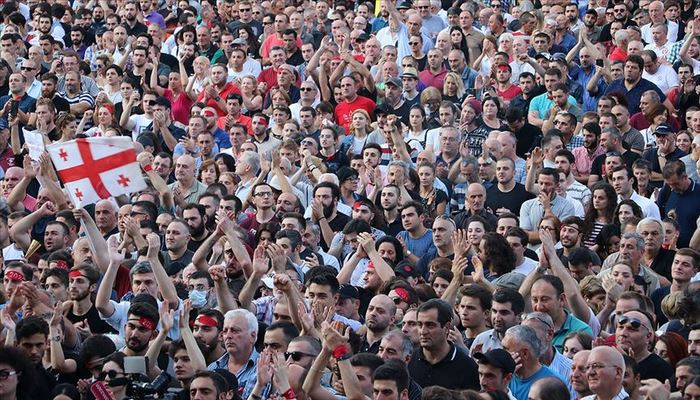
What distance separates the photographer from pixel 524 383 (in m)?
9.66

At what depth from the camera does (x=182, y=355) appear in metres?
10.4

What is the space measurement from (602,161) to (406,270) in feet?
11.4

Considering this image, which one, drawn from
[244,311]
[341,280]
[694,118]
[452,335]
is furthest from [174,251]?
[694,118]

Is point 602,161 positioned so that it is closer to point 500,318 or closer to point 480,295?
point 480,295

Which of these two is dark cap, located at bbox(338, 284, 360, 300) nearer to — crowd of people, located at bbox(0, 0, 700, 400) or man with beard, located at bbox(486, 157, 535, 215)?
crowd of people, located at bbox(0, 0, 700, 400)

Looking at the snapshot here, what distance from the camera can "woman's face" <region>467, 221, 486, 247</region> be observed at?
1299cm

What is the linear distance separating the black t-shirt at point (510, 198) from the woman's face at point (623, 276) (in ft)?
9.43

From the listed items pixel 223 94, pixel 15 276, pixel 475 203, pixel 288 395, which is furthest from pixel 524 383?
pixel 223 94

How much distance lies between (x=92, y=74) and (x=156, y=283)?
8466 mm

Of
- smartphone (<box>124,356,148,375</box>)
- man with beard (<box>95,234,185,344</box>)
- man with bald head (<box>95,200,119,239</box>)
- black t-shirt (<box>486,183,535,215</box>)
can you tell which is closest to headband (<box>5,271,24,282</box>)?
man with beard (<box>95,234,185,344</box>)

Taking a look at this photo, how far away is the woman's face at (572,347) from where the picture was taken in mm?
10117

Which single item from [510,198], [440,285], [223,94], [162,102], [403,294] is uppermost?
[403,294]

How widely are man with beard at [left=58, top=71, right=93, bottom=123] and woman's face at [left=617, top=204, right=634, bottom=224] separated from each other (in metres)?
6.56

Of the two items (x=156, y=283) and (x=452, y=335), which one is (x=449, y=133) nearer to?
(x=156, y=283)
